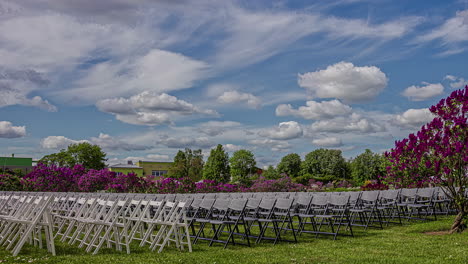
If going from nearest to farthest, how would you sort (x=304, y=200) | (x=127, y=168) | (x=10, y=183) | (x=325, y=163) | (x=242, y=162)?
(x=304, y=200)
(x=10, y=183)
(x=242, y=162)
(x=325, y=163)
(x=127, y=168)

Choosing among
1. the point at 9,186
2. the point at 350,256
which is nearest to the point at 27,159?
the point at 9,186

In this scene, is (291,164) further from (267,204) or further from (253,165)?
(267,204)

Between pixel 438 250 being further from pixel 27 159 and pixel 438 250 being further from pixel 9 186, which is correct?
pixel 27 159

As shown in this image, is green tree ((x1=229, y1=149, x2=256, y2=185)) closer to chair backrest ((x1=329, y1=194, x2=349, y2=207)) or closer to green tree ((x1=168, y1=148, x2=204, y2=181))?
green tree ((x1=168, y1=148, x2=204, y2=181))

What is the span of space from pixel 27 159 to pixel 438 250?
73.0 metres

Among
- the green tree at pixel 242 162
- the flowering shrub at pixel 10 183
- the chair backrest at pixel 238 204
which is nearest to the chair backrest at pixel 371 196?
the chair backrest at pixel 238 204

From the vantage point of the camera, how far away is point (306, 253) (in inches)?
271

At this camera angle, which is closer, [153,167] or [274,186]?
[274,186]

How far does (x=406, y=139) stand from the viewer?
10180 millimetres

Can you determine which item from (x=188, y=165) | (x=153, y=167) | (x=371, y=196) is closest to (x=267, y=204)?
(x=371, y=196)

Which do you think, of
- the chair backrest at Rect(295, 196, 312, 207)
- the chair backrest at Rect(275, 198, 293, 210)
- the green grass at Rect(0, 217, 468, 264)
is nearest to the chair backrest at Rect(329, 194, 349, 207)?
the chair backrest at Rect(295, 196, 312, 207)

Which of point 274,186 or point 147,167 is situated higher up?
point 147,167

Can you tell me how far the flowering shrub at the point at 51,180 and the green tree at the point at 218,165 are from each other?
117ft

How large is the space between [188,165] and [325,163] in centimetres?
2095
